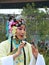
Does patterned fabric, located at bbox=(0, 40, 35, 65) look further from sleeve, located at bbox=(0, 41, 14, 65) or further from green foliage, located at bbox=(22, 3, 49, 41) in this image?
green foliage, located at bbox=(22, 3, 49, 41)

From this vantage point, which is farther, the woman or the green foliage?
the green foliage

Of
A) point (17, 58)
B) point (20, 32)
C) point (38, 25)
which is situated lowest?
point (38, 25)

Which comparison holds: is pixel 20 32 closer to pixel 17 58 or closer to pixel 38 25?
pixel 17 58

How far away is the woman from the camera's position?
2686 mm

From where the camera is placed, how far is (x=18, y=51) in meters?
2.66

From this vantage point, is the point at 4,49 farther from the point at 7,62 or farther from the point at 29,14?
the point at 29,14

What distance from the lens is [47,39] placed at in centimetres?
760

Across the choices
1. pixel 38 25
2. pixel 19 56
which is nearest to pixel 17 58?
pixel 19 56

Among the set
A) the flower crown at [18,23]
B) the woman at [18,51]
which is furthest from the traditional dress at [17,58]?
the flower crown at [18,23]

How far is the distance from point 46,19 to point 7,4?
45.0 feet

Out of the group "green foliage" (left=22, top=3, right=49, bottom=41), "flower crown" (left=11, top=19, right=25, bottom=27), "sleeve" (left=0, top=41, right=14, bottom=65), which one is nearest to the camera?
"sleeve" (left=0, top=41, right=14, bottom=65)

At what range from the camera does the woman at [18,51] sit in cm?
269

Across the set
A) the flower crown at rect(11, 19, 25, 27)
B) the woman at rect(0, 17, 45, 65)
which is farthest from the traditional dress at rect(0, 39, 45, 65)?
the flower crown at rect(11, 19, 25, 27)

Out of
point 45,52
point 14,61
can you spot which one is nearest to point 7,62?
point 14,61
